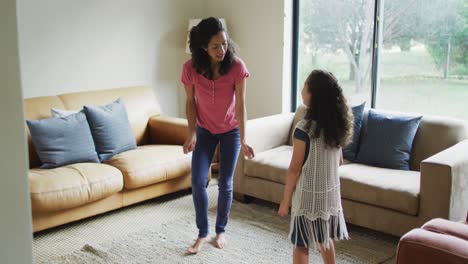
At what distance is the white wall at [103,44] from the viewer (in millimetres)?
3992

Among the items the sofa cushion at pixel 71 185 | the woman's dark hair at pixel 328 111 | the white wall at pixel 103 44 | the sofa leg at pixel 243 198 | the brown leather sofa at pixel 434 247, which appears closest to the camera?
the brown leather sofa at pixel 434 247

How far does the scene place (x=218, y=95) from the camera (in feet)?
9.40

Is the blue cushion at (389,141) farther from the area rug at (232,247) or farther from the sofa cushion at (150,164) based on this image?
the sofa cushion at (150,164)

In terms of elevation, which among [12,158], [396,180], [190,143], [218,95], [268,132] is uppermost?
[12,158]

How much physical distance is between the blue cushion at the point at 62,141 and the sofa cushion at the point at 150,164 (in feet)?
0.68

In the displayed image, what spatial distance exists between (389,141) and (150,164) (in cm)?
166

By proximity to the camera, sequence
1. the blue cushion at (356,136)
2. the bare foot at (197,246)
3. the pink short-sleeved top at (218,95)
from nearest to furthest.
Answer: the pink short-sleeved top at (218,95) → the bare foot at (197,246) → the blue cushion at (356,136)

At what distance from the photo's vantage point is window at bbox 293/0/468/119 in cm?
372

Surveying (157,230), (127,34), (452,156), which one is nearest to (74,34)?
(127,34)

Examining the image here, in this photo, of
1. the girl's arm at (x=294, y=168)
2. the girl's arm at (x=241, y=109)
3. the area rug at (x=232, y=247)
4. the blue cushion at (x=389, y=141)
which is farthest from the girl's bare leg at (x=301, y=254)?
the blue cushion at (x=389, y=141)

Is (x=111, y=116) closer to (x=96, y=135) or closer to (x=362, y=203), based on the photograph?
(x=96, y=135)

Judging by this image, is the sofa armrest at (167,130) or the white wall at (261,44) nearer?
the sofa armrest at (167,130)

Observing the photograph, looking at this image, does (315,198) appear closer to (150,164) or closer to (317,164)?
(317,164)

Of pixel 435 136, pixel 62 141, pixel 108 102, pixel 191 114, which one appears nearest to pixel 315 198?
pixel 191 114
